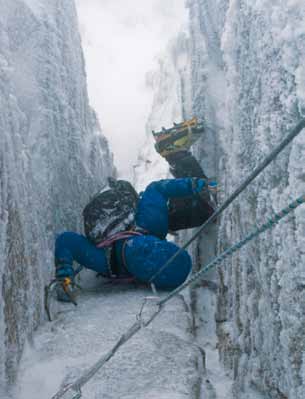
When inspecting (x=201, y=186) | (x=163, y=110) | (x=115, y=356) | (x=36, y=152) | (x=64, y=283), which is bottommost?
→ (x=115, y=356)

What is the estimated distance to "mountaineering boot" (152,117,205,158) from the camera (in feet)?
12.5

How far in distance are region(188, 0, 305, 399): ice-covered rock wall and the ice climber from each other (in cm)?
62

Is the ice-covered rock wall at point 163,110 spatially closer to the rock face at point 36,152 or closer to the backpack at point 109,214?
the rock face at point 36,152

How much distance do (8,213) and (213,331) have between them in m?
1.43

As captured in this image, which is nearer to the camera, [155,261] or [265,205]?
[265,205]

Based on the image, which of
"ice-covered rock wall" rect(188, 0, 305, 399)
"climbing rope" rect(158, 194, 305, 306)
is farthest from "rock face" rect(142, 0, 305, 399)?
"climbing rope" rect(158, 194, 305, 306)

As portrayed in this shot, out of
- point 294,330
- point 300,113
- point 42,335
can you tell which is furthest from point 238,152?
point 42,335

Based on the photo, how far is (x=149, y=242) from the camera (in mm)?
2766

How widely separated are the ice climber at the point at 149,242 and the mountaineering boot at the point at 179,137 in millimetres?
662

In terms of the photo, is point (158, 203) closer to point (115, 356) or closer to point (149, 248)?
point (149, 248)

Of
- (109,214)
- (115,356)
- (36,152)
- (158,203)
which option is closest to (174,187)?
(158,203)

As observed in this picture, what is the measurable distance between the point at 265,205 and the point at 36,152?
76.8 inches

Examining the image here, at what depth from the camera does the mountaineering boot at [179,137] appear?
12.5 ft

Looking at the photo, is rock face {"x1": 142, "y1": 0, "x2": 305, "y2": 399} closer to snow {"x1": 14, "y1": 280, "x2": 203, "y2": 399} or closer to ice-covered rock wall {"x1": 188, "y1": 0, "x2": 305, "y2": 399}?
ice-covered rock wall {"x1": 188, "y1": 0, "x2": 305, "y2": 399}
